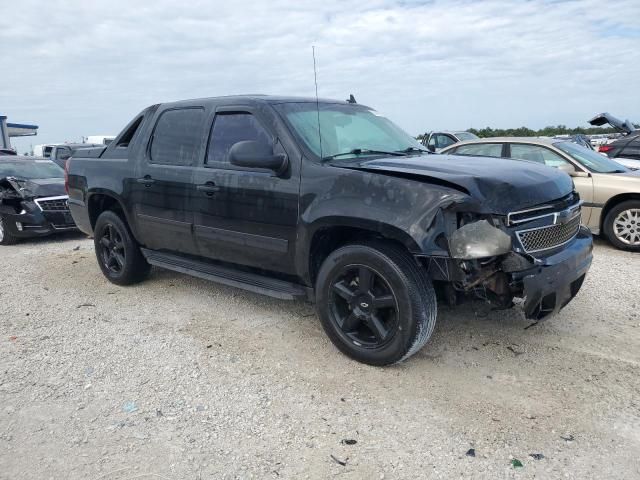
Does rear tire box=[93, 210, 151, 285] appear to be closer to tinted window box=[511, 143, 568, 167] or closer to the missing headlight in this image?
the missing headlight

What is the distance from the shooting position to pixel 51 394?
3.46 m

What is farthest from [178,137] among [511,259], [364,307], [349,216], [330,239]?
[511,259]

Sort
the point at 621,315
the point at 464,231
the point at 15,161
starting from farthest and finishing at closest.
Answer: the point at 15,161 → the point at 621,315 → the point at 464,231

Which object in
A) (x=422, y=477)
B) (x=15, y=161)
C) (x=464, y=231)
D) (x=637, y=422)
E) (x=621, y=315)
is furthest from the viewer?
(x=15, y=161)

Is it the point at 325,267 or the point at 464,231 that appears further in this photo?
the point at 325,267

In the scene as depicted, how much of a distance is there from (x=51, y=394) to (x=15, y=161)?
25.1 ft

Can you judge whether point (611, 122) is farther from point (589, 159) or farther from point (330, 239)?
point (330, 239)

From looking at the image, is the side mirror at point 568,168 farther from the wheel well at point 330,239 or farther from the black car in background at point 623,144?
the wheel well at point 330,239

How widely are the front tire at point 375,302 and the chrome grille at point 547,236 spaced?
0.65 meters

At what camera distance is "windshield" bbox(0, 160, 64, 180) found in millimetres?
9266

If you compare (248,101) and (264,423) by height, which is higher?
(248,101)

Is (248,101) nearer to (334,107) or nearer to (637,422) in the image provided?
(334,107)

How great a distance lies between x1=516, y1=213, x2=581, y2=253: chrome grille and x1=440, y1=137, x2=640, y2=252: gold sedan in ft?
11.7

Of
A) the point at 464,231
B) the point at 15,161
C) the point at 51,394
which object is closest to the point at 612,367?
the point at 464,231
